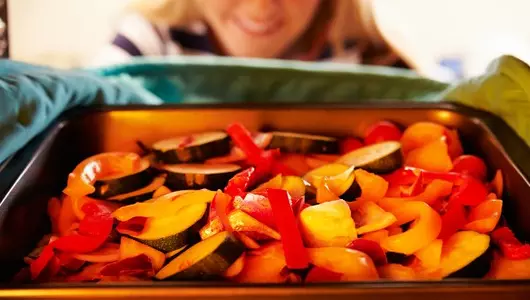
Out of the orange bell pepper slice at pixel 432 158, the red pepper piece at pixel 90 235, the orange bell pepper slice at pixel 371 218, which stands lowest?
the red pepper piece at pixel 90 235

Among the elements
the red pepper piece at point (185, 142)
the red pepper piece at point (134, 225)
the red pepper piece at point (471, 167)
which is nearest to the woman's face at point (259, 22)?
the red pepper piece at point (185, 142)

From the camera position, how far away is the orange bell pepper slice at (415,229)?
68 centimetres

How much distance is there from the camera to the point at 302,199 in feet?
2.35

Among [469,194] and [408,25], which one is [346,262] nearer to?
[469,194]

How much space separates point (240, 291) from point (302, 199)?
0.19 metres

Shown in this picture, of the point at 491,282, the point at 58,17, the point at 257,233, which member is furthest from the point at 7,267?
the point at 58,17

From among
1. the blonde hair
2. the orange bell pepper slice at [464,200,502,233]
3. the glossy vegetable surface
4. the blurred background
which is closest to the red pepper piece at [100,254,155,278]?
the glossy vegetable surface

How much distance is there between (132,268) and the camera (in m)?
0.68

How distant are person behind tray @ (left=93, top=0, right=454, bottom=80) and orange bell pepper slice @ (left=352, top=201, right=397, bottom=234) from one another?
0.84 meters

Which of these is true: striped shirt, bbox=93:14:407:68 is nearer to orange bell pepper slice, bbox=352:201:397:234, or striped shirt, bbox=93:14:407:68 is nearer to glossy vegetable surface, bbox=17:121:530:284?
glossy vegetable surface, bbox=17:121:530:284

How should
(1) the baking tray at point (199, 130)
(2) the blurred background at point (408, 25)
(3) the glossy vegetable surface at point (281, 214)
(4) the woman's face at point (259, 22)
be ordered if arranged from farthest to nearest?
1. (2) the blurred background at point (408, 25)
2. (4) the woman's face at point (259, 22)
3. (3) the glossy vegetable surface at point (281, 214)
4. (1) the baking tray at point (199, 130)

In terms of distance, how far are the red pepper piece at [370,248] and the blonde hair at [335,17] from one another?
40.8 inches

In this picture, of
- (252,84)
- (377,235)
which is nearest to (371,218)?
(377,235)

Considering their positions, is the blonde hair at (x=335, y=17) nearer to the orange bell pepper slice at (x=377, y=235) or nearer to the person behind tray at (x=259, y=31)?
the person behind tray at (x=259, y=31)
